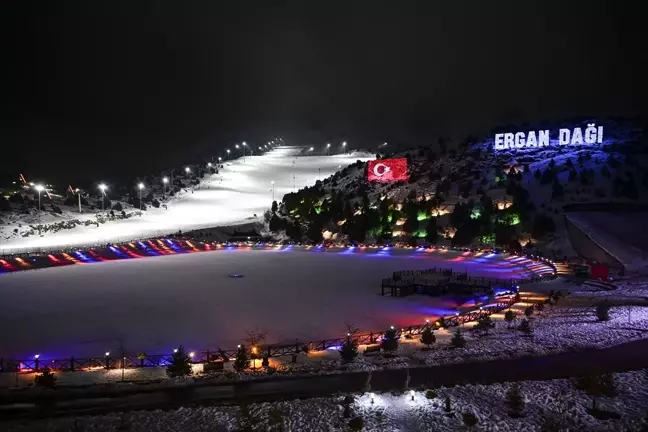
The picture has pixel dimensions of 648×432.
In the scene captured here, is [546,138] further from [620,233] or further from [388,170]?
[620,233]

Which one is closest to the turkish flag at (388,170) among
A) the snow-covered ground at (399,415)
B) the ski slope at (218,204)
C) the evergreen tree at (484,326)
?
the ski slope at (218,204)

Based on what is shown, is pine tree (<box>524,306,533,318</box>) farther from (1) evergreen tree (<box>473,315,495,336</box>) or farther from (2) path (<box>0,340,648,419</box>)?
(2) path (<box>0,340,648,419</box>)

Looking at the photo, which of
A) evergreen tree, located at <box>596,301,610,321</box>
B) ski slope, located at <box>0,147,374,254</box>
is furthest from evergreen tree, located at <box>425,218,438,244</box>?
evergreen tree, located at <box>596,301,610,321</box>

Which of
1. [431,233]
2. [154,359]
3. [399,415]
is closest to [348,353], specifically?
[399,415]

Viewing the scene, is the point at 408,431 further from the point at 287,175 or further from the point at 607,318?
the point at 287,175

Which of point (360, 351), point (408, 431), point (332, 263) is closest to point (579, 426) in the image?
point (408, 431)
